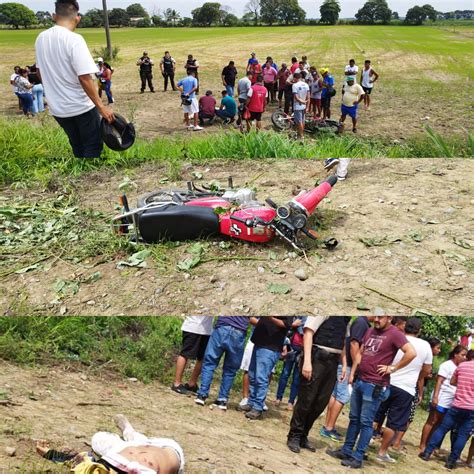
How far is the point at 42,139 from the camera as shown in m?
8.70

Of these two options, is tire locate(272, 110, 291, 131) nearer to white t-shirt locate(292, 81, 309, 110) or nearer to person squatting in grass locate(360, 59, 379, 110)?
white t-shirt locate(292, 81, 309, 110)

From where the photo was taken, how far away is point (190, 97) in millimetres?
13109

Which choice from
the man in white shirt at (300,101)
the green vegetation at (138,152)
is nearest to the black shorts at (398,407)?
the green vegetation at (138,152)

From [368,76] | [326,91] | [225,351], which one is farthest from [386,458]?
[368,76]

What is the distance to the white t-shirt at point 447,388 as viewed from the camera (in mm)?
5387

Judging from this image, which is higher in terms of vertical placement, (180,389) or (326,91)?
(326,91)

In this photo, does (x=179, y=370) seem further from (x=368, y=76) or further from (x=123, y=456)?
(x=368, y=76)

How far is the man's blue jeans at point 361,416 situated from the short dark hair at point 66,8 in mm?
3366

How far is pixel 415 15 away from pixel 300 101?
1435 inches

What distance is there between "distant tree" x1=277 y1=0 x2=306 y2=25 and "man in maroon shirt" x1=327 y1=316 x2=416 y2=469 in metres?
20.7

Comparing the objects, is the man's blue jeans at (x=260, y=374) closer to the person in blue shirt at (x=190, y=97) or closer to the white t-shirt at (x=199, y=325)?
the white t-shirt at (x=199, y=325)

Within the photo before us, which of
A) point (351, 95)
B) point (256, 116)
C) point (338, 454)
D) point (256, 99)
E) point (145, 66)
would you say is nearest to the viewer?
point (338, 454)

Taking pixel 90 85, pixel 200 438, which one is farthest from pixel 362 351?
pixel 90 85

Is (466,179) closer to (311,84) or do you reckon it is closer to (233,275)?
(233,275)
